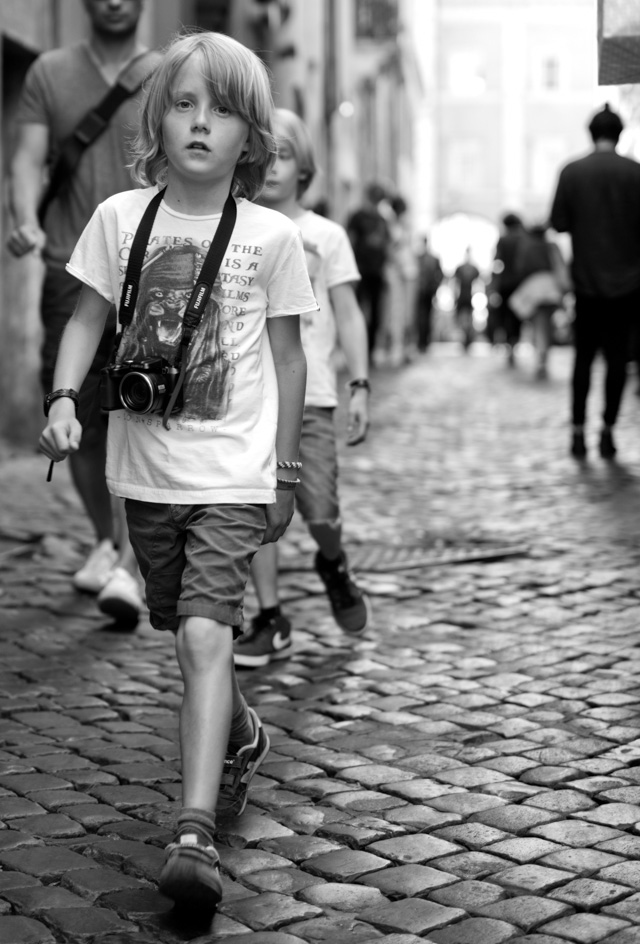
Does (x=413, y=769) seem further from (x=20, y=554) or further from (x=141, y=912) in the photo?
(x=20, y=554)

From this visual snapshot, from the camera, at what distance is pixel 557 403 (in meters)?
15.2

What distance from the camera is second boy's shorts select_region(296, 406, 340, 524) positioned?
511 centimetres

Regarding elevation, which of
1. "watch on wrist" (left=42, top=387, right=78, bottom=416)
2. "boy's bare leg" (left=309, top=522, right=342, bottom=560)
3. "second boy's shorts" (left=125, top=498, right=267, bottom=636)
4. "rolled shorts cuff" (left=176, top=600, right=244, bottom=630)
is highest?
"watch on wrist" (left=42, top=387, right=78, bottom=416)

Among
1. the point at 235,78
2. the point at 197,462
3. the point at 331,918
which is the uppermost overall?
the point at 235,78

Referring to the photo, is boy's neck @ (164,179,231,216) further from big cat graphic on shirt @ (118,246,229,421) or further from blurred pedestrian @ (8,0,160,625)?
blurred pedestrian @ (8,0,160,625)

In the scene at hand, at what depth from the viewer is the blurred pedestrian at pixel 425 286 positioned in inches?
1059

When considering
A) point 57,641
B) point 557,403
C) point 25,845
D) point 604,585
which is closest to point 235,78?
point 25,845

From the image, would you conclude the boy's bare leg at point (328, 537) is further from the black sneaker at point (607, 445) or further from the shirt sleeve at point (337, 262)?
the black sneaker at point (607, 445)

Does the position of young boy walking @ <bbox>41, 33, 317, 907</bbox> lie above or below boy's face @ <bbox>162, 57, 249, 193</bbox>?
below

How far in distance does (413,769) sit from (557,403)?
11609mm

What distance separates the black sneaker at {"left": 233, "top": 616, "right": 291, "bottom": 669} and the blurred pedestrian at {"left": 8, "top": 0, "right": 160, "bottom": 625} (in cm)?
52

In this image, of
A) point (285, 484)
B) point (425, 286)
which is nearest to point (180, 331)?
point (285, 484)

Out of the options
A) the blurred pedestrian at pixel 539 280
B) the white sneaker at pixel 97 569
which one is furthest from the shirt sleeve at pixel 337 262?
the blurred pedestrian at pixel 539 280

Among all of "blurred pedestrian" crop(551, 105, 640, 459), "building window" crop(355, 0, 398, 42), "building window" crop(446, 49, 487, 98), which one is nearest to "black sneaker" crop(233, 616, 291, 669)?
"blurred pedestrian" crop(551, 105, 640, 459)
